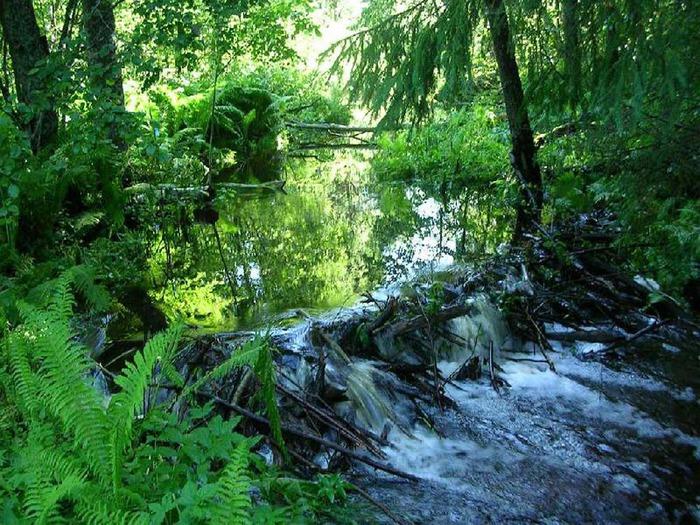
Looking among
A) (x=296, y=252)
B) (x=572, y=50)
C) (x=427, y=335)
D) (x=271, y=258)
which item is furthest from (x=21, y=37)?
(x=572, y=50)

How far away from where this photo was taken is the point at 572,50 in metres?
4.84

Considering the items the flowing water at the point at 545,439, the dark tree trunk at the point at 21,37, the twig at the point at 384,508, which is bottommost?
the flowing water at the point at 545,439

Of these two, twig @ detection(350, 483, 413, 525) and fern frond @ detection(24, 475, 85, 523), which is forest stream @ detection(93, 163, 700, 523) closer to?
twig @ detection(350, 483, 413, 525)

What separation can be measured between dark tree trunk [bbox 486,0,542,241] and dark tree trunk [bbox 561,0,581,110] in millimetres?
1525

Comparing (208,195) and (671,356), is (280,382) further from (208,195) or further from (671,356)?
(208,195)

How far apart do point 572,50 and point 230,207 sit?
282 inches

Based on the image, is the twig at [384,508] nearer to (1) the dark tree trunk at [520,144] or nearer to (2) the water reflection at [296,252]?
(2) the water reflection at [296,252]

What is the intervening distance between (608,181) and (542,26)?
5.02 ft

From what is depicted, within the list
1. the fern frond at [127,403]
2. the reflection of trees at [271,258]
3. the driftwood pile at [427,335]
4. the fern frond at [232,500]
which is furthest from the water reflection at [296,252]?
the fern frond at [232,500]

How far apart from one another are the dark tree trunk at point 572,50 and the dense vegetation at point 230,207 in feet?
0.07

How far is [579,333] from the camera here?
4.85m

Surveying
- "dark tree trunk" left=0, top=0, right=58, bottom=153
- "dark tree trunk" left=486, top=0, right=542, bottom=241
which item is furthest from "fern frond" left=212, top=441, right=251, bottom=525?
"dark tree trunk" left=486, top=0, right=542, bottom=241

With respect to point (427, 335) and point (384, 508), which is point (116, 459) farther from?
point (427, 335)

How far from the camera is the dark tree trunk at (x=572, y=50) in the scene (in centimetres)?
460
